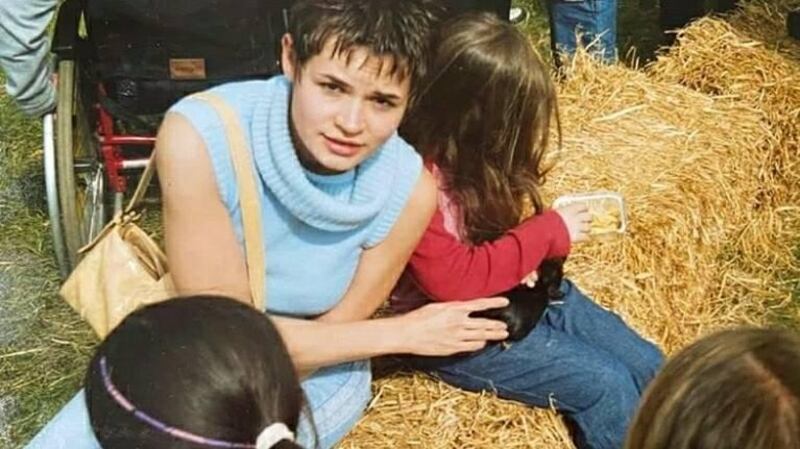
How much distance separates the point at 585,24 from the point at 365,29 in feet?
7.81

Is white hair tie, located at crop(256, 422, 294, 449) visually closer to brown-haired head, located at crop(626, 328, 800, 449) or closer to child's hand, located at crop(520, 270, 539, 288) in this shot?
brown-haired head, located at crop(626, 328, 800, 449)

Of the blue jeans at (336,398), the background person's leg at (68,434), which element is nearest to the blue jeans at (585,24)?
the blue jeans at (336,398)

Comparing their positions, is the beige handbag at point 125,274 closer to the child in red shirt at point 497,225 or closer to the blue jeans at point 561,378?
the child in red shirt at point 497,225

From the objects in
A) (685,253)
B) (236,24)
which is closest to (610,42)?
(685,253)

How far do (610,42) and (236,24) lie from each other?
1.51 metres

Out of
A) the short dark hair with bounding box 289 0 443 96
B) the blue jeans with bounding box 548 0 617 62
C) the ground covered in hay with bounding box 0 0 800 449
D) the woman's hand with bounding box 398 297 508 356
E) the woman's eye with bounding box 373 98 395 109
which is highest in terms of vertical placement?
the short dark hair with bounding box 289 0 443 96

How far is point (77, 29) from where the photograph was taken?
390 cm

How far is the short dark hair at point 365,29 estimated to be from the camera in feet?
8.07

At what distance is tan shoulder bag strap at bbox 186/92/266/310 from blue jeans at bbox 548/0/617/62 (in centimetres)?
234

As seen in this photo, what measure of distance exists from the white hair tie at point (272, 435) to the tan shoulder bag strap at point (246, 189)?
70cm

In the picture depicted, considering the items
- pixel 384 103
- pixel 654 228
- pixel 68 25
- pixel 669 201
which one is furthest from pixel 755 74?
pixel 384 103

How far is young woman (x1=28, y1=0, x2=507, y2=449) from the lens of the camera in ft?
8.07

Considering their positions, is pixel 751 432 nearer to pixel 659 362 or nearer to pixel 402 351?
pixel 402 351

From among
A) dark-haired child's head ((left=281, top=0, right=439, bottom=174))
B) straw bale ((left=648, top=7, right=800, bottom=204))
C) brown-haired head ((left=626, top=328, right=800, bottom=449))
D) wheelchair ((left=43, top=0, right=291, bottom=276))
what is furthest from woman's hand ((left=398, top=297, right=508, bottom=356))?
straw bale ((left=648, top=7, right=800, bottom=204))
